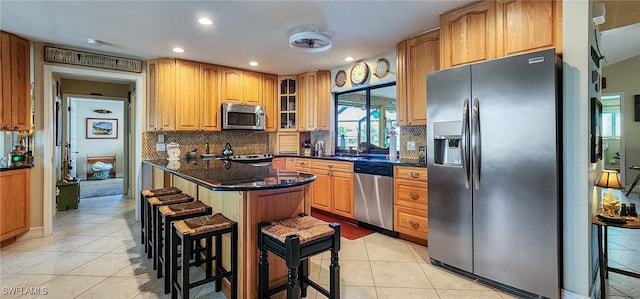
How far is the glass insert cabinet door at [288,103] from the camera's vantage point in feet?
17.7

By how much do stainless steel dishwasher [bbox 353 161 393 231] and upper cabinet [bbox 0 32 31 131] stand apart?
3.96 m

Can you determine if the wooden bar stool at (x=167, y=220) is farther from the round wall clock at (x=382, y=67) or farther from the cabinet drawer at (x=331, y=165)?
the round wall clock at (x=382, y=67)

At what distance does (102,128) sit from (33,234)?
602 centimetres

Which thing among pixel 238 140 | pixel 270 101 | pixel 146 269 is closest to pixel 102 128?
pixel 238 140

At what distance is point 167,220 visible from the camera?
214cm

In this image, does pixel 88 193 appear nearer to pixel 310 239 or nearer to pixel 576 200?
pixel 310 239

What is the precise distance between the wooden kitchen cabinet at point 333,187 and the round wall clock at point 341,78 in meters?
1.35

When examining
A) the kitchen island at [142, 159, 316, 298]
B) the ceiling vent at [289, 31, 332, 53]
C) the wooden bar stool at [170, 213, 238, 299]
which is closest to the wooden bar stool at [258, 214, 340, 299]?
the kitchen island at [142, 159, 316, 298]

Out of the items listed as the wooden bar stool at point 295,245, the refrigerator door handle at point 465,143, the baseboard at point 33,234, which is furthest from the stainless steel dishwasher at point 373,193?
the baseboard at point 33,234

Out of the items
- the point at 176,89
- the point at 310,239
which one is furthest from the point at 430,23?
the point at 176,89

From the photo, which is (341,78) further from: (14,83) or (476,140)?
(14,83)

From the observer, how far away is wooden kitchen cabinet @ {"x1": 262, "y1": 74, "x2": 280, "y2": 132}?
Answer: 5.29 metres

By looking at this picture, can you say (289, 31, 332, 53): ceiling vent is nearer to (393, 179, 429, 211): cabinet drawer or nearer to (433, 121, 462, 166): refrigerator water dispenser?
(433, 121, 462, 166): refrigerator water dispenser

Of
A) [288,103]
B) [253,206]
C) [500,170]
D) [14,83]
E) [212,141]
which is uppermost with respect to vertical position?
[288,103]
